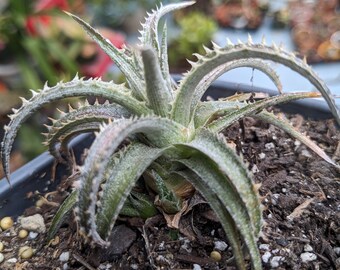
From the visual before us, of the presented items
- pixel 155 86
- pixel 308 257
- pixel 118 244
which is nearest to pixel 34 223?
pixel 118 244

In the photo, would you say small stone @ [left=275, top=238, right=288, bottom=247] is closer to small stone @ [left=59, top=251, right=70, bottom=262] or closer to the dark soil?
the dark soil

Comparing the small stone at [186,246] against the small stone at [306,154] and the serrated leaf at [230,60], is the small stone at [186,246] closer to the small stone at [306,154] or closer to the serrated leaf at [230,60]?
the serrated leaf at [230,60]

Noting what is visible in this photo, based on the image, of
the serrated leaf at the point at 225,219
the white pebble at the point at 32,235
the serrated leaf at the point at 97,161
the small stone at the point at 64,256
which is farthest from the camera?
the white pebble at the point at 32,235

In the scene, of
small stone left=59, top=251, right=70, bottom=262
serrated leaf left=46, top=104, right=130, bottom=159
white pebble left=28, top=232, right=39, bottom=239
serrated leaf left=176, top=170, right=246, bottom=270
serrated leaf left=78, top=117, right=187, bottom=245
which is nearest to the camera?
serrated leaf left=78, top=117, right=187, bottom=245

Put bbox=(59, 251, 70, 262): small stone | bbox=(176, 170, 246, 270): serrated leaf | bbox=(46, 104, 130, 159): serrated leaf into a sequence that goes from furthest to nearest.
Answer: bbox=(59, 251, 70, 262): small stone → bbox=(46, 104, 130, 159): serrated leaf → bbox=(176, 170, 246, 270): serrated leaf

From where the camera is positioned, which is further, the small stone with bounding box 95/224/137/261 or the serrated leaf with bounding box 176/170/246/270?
the small stone with bounding box 95/224/137/261

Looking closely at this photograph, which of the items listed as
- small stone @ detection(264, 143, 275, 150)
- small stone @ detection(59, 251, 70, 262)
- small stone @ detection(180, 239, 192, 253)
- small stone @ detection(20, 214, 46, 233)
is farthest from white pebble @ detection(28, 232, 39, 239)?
small stone @ detection(264, 143, 275, 150)

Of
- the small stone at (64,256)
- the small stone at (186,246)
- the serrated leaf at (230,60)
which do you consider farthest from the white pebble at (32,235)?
the serrated leaf at (230,60)

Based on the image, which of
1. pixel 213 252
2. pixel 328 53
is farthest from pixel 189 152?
pixel 328 53
